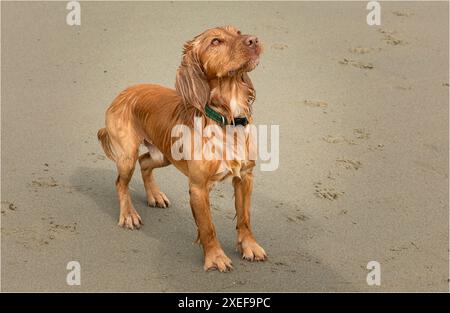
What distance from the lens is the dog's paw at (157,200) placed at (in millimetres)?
6832

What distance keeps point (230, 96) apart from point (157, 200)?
5.11ft

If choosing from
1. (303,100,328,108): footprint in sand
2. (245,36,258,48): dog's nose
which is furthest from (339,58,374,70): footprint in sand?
(245,36,258,48): dog's nose

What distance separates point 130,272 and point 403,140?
3.34 metres

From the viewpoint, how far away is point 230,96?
5.61 metres

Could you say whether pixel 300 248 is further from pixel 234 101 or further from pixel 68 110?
pixel 68 110

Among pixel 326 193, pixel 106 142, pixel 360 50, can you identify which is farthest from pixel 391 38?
pixel 106 142

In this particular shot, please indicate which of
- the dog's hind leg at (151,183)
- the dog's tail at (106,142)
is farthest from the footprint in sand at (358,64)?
the dog's tail at (106,142)

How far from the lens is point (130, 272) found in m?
5.91

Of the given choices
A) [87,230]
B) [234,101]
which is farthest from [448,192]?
[87,230]

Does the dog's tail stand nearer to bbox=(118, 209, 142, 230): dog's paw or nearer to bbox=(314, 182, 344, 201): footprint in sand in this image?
bbox=(118, 209, 142, 230): dog's paw

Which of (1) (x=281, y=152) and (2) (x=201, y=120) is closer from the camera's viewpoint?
(2) (x=201, y=120)

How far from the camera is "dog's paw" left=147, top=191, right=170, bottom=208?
269 inches

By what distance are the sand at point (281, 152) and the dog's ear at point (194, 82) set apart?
4.04 ft

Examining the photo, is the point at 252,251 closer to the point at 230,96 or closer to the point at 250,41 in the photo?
the point at 230,96
